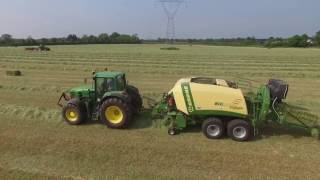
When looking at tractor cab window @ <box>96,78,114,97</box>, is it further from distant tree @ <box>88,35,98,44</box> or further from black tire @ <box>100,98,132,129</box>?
distant tree @ <box>88,35,98,44</box>

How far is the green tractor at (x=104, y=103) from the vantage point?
36.8 feet

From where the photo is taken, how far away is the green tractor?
11.2m

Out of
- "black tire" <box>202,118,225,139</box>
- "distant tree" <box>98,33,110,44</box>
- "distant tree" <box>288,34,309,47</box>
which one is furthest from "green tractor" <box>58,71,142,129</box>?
"distant tree" <box>98,33,110,44</box>

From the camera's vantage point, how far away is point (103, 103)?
11.3 metres

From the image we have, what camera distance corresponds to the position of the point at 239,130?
34.0 ft

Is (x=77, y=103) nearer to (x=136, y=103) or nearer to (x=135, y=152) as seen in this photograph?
(x=136, y=103)

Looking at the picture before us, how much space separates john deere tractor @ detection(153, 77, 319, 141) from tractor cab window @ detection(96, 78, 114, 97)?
198cm

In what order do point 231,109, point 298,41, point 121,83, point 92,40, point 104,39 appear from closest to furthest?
1. point 231,109
2. point 121,83
3. point 298,41
4. point 92,40
5. point 104,39

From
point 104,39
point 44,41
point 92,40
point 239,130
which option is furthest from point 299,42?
point 239,130

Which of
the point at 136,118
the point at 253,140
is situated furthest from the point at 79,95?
the point at 253,140

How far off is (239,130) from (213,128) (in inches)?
28.0

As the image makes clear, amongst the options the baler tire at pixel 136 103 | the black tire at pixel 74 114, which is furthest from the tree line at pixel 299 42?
the black tire at pixel 74 114

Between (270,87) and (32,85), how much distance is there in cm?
1369

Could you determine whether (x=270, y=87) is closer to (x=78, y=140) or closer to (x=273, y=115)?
(x=273, y=115)
